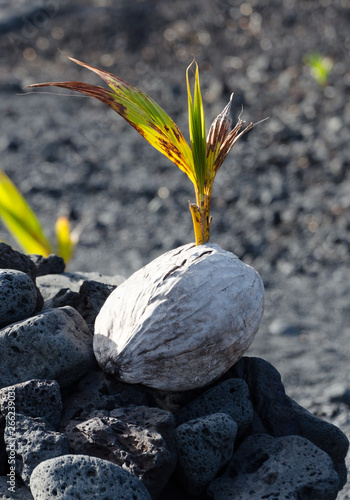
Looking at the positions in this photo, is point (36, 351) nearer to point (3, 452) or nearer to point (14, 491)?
point (3, 452)

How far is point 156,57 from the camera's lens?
26.5 feet

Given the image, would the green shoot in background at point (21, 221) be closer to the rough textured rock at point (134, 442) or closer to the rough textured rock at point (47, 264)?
the rough textured rock at point (47, 264)

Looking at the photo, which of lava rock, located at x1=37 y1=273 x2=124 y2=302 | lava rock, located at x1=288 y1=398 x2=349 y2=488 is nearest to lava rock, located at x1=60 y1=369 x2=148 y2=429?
lava rock, located at x1=37 y1=273 x2=124 y2=302

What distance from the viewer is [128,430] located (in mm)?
1751

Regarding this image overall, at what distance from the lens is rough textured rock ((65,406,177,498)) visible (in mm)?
1665

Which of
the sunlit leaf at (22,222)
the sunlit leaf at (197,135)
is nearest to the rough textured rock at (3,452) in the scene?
the sunlit leaf at (197,135)

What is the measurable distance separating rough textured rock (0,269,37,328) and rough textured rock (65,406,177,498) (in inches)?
16.4

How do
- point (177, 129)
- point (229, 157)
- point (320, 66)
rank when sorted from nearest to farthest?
1. point (177, 129)
2. point (229, 157)
3. point (320, 66)

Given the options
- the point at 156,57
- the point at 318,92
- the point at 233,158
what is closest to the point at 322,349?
the point at 233,158

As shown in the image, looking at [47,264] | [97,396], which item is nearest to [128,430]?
[97,396]

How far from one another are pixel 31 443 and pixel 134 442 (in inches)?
11.2

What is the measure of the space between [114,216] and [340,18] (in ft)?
14.6

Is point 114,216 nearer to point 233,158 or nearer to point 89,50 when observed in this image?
point 233,158

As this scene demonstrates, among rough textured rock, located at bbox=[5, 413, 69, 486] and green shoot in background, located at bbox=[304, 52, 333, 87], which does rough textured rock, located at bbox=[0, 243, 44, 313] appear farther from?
green shoot in background, located at bbox=[304, 52, 333, 87]
